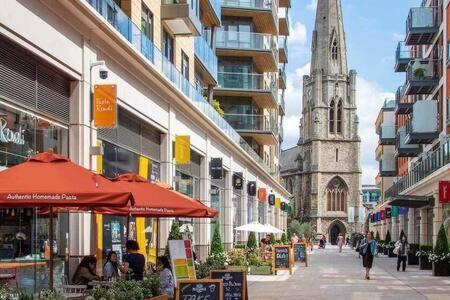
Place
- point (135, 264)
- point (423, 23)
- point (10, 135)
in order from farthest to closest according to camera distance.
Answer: point (423, 23) → point (135, 264) → point (10, 135)

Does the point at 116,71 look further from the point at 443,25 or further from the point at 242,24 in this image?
the point at 242,24

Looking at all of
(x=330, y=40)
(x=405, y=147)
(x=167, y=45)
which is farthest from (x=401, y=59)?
(x=330, y=40)

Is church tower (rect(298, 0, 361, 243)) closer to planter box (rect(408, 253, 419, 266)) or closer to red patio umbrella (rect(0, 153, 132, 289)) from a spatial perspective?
planter box (rect(408, 253, 419, 266))

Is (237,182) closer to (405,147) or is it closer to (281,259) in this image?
(281,259)

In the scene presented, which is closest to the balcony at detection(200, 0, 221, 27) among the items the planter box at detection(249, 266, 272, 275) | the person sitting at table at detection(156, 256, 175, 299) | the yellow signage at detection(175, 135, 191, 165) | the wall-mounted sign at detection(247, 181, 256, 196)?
the yellow signage at detection(175, 135, 191, 165)

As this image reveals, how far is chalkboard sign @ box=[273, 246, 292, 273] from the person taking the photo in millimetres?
32594

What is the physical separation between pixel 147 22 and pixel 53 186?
1554 cm

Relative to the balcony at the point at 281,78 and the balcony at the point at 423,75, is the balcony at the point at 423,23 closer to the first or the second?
the balcony at the point at 423,75

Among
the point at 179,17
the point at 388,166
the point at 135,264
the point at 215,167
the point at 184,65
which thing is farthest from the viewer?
the point at 388,166

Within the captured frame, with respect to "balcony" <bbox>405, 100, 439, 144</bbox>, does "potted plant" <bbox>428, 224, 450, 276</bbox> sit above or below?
below

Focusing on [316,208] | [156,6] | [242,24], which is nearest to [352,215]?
[316,208]

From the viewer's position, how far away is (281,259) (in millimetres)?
32875

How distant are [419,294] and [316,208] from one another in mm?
111824

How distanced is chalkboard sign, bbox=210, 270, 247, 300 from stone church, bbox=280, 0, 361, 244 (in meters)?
119
